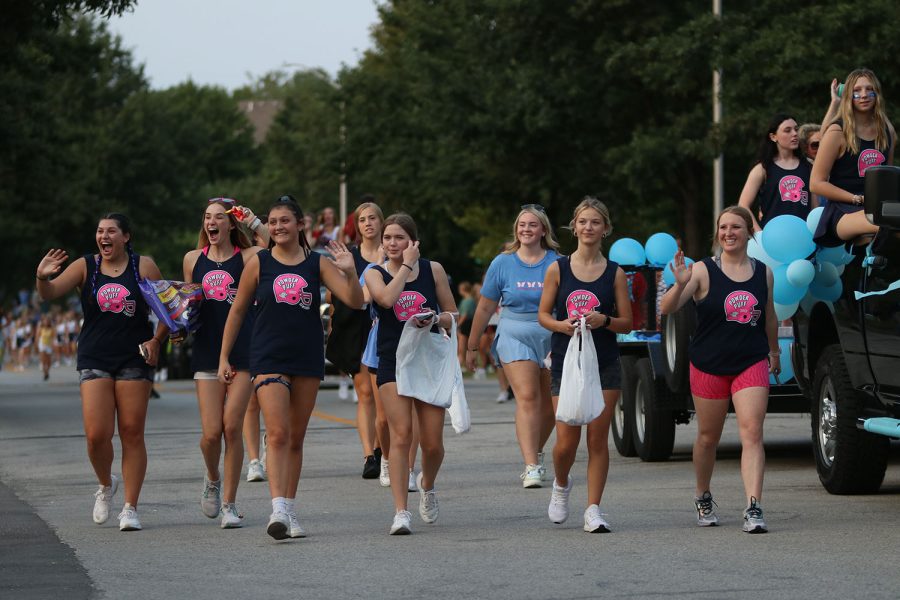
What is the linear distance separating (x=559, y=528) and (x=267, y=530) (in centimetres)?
164

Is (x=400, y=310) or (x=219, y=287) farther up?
(x=219, y=287)

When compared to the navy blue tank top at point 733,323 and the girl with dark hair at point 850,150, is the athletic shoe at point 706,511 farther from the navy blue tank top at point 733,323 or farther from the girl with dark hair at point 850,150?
the girl with dark hair at point 850,150

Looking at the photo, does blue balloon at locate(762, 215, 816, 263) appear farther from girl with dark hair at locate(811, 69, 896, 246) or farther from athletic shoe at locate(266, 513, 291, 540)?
athletic shoe at locate(266, 513, 291, 540)

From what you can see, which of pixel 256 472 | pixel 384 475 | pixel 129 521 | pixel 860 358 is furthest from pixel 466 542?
pixel 256 472

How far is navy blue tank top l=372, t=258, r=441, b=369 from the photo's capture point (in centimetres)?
983

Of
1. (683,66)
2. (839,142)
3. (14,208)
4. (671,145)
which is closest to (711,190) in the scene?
(671,145)

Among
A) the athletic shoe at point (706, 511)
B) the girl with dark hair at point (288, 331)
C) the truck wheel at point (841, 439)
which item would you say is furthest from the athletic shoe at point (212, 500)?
the truck wheel at point (841, 439)

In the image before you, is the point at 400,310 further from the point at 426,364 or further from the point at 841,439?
the point at 841,439

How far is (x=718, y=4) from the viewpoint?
31.0 metres

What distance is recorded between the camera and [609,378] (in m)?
9.59

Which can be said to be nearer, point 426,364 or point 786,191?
point 426,364

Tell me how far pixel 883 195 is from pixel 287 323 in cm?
316

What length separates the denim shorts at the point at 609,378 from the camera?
31.4ft

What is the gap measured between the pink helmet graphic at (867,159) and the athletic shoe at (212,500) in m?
4.29
